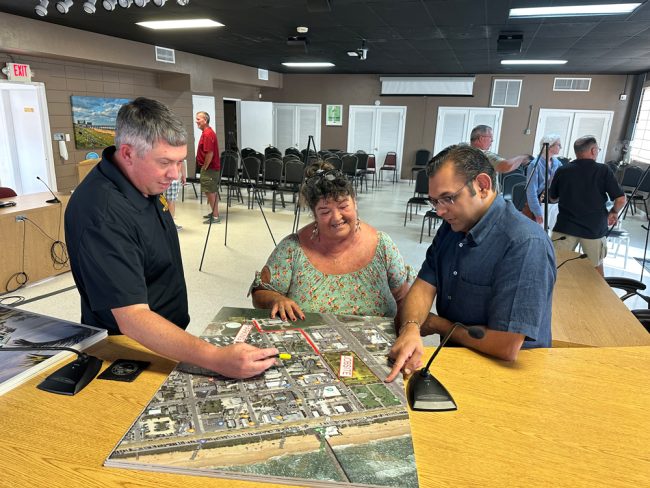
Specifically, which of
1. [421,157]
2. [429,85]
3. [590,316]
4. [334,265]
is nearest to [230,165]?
[421,157]

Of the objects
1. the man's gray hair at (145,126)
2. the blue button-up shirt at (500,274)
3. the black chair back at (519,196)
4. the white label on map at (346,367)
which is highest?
the man's gray hair at (145,126)

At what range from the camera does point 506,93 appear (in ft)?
36.3

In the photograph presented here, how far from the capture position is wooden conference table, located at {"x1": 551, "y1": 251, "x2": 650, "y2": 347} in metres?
1.82

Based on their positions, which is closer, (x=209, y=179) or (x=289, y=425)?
(x=289, y=425)

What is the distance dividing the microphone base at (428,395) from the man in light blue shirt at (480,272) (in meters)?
0.06

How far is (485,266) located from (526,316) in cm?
21

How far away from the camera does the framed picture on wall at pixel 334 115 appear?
12647 mm

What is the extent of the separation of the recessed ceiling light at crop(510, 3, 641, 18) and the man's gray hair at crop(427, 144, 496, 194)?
445 centimetres

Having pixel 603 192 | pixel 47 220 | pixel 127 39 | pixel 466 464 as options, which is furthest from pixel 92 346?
pixel 127 39

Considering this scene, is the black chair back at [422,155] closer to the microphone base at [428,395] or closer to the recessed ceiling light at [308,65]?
the recessed ceiling light at [308,65]

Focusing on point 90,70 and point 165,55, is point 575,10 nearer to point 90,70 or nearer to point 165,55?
point 165,55

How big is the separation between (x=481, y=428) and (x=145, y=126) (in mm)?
1164

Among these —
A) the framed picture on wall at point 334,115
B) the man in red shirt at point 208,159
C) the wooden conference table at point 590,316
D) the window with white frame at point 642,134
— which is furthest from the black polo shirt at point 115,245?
the framed picture on wall at point 334,115

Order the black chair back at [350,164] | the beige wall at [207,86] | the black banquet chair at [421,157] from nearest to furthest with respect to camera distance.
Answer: the beige wall at [207,86] → the black chair back at [350,164] → the black banquet chair at [421,157]
